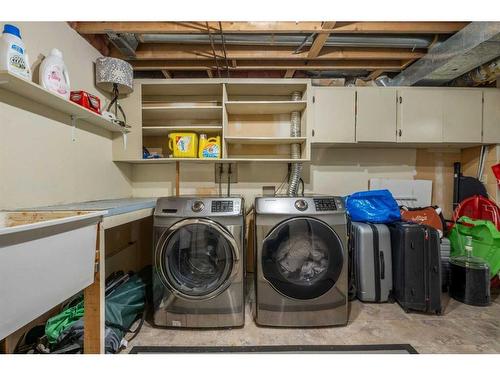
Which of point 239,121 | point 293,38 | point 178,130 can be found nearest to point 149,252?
point 178,130

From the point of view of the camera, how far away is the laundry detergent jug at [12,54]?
1.11 meters

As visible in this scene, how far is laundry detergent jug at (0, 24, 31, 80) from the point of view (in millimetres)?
1114

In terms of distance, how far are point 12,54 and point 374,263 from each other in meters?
2.74

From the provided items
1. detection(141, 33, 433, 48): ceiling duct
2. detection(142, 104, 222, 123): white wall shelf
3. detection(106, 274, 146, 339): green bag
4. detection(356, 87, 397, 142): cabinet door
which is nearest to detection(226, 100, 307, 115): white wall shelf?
detection(142, 104, 222, 123): white wall shelf

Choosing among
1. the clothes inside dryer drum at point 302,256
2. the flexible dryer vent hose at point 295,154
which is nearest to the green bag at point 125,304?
the clothes inside dryer drum at point 302,256

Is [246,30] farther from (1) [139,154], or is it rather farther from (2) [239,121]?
(1) [139,154]

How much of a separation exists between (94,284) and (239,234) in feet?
2.91

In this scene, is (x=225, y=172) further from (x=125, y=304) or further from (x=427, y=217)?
(x=427, y=217)

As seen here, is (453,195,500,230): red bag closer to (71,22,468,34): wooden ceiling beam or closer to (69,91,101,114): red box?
(71,22,468,34): wooden ceiling beam

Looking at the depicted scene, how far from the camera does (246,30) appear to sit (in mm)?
1765

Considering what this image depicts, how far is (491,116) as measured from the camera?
7.75 ft

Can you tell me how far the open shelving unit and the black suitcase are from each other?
1091 mm

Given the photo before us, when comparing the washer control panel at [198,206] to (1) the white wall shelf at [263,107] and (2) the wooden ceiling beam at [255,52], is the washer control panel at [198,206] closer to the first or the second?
(1) the white wall shelf at [263,107]

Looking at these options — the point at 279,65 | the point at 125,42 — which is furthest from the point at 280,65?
the point at 125,42
